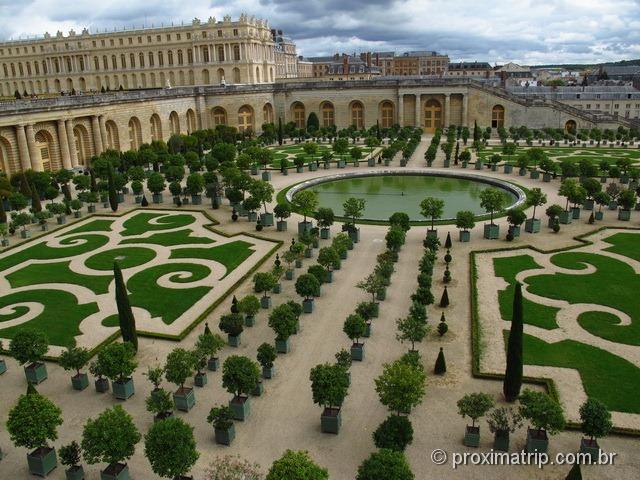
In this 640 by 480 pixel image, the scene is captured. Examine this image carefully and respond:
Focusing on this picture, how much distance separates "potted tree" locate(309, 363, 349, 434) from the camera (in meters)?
17.2

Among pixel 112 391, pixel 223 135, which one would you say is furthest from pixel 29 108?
pixel 112 391

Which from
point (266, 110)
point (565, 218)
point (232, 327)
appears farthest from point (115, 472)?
point (266, 110)

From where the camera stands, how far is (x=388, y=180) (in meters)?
53.8

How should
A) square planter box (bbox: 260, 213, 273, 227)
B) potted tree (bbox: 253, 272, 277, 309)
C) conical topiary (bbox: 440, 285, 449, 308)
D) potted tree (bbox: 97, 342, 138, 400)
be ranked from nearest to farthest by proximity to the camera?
potted tree (bbox: 97, 342, 138, 400) → conical topiary (bbox: 440, 285, 449, 308) → potted tree (bbox: 253, 272, 277, 309) → square planter box (bbox: 260, 213, 273, 227)

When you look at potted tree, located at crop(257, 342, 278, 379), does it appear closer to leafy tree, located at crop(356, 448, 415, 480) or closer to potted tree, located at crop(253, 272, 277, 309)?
potted tree, located at crop(253, 272, 277, 309)

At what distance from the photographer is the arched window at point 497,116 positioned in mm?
79438

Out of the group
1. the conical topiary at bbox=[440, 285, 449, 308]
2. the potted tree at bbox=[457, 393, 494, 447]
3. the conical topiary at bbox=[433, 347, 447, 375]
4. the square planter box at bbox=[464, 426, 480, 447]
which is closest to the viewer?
the potted tree at bbox=[457, 393, 494, 447]

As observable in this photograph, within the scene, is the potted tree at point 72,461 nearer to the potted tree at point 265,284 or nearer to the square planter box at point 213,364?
the square planter box at point 213,364

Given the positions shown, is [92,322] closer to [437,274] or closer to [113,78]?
[437,274]

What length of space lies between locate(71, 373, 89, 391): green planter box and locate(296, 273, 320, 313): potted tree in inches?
370

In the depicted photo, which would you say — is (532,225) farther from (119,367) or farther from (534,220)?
(119,367)

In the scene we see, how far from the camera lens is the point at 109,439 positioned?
582 inches

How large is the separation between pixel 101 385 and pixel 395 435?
424 inches

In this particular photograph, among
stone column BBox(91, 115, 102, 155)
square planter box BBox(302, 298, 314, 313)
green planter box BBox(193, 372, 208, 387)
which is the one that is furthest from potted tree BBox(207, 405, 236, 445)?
stone column BBox(91, 115, 102, 155)
